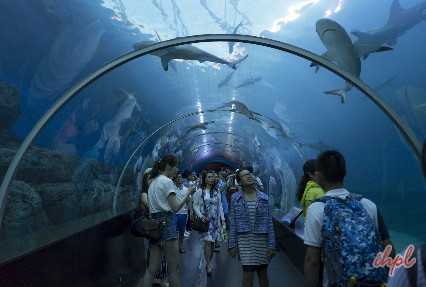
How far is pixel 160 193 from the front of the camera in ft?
12.1

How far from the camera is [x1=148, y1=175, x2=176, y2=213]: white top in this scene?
11.9ft

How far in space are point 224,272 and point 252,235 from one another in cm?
304

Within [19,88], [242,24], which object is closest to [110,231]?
[19,88]

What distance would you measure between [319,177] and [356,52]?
15.6ft

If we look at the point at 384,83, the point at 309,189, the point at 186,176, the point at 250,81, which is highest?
the point at 250,81

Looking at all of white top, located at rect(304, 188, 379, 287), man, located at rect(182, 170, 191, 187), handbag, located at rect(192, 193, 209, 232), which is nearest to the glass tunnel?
handbag, located at rect(192, 193, 209, 232)

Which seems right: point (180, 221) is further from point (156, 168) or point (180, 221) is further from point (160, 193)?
point (160, 193)

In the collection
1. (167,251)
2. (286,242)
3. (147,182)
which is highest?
(147,182)

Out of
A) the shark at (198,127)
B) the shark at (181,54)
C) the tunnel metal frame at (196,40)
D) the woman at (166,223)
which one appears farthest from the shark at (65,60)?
the shark at (198,127)

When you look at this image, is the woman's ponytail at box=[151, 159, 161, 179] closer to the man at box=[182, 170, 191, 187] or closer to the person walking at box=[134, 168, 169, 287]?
the person walking at box=[134, 168, 169, 287]

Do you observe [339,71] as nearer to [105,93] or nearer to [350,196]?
[350,196]

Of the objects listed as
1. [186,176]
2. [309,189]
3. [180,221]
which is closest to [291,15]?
[309,189]

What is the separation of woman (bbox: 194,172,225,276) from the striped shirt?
2390 millimetres

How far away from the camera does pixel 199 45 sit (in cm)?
752
